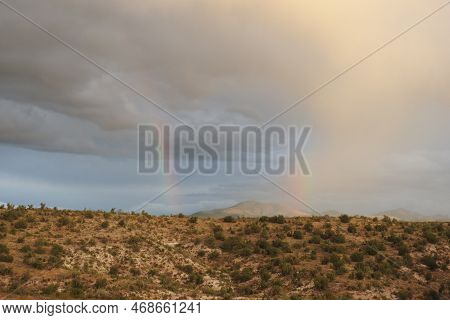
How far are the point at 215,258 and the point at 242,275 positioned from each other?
543 cm

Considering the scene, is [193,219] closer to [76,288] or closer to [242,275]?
[242,275]

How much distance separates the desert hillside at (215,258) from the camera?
35188 mm

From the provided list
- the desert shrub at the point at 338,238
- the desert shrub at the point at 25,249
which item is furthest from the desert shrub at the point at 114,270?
the desert shrub at the point at 338,238

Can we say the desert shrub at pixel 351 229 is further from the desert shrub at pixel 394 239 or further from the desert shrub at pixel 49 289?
the desert shrub at pixel 49 289

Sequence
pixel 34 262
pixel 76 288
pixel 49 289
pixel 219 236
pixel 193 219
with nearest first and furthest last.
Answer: pixel 49 289 → pixel 76 288 → pixel 34 262 → pixel 219 236 → pixel 193 219

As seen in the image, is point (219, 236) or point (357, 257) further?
point (219, 236)

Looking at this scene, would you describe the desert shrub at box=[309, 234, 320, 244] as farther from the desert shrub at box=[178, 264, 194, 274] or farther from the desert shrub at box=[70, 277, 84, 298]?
the desert shrub at box=[70, 277, 84, 298]

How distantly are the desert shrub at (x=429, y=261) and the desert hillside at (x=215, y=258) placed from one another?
0.07 meters

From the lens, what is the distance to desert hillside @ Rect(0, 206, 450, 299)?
35188mm

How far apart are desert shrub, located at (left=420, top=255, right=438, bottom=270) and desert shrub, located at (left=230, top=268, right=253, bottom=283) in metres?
13.6

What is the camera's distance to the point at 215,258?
45.1m

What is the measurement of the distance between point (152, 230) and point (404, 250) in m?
23.0

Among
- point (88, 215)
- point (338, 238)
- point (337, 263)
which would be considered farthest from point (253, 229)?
point (88, 215)

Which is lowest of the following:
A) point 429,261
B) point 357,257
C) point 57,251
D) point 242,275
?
point 242,275
